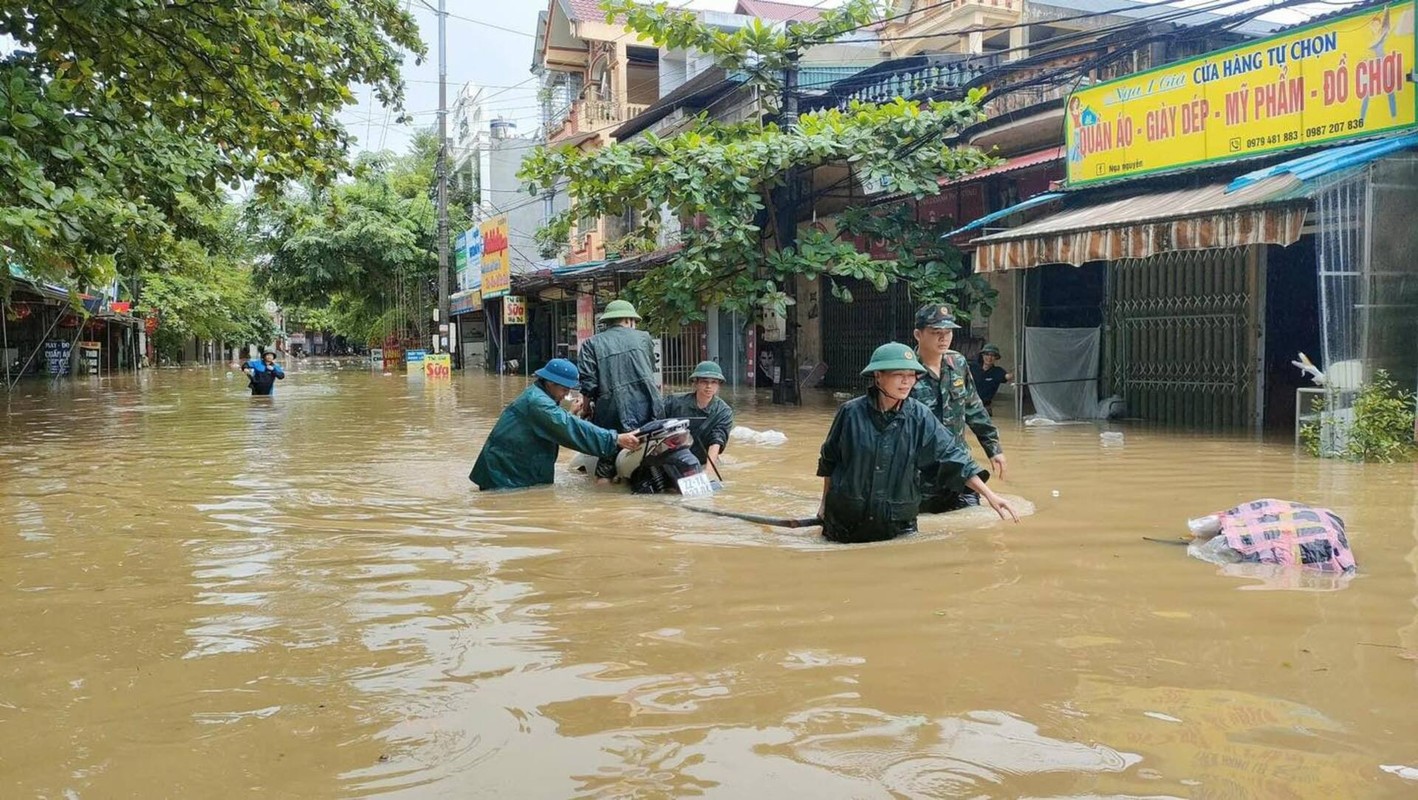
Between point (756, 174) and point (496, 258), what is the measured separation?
16080 mm

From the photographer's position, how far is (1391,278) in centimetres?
870

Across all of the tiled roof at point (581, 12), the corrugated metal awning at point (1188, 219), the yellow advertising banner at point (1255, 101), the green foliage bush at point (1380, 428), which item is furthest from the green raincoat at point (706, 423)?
the tiled roof at point (581, 12)

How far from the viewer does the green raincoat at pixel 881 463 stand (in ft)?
16.3

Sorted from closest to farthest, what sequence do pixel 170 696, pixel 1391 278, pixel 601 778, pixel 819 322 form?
pixel 601 778, pixel 170 696, pixel 1391 278, pixel 819 322

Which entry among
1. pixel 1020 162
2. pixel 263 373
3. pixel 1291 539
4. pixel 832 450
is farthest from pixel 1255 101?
pixel 263 373

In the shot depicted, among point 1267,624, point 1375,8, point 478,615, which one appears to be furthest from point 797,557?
point 1375,8

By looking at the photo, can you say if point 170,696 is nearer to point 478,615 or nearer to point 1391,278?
point 478,615

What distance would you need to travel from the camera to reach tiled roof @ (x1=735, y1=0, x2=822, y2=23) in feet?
85.2

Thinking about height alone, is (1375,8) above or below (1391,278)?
above

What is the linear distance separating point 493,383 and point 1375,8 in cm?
2077

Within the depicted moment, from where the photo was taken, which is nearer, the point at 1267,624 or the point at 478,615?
the point at 1267,624

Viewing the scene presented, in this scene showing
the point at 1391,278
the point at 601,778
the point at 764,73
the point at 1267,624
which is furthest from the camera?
the point at 764,73

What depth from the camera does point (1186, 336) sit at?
473 inches

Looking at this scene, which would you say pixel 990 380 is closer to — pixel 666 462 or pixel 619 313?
pixel 619 313
